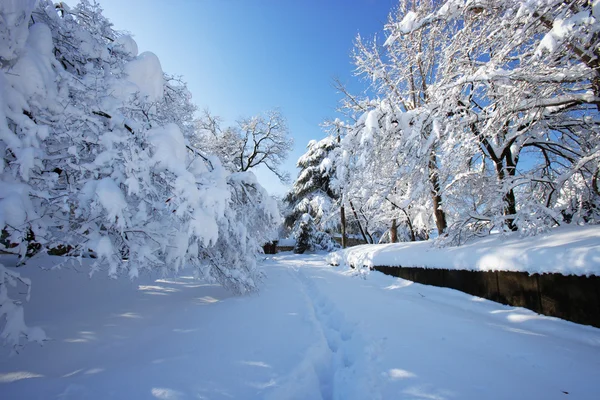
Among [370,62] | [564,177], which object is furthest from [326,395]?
[370,62]

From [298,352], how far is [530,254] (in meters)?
3.64

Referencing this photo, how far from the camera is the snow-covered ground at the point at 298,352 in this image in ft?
6.64

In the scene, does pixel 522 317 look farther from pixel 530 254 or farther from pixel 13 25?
pixel 13 25

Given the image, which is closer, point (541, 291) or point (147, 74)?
point (541, 291)

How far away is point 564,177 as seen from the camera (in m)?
4.13

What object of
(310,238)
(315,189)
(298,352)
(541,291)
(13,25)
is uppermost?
(315,189)

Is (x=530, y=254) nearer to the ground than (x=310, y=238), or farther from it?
nearer to the ground

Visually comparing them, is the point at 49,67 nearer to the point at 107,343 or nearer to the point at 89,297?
the point at 107,343

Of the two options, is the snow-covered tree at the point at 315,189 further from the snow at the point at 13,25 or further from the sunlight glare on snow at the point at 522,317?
the snow at the point at 13,25

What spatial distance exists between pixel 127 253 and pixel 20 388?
55.9 inches

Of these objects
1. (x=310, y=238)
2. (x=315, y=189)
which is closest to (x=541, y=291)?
(x=315, y=189)

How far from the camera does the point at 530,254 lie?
3674 mm

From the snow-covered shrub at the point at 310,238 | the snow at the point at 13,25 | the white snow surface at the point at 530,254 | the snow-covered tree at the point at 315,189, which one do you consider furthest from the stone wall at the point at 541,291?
the snow-covered shrub at the point at 310,238

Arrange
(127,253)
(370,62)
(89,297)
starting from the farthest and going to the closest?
(370,62)
(89,297)
(127,253)
